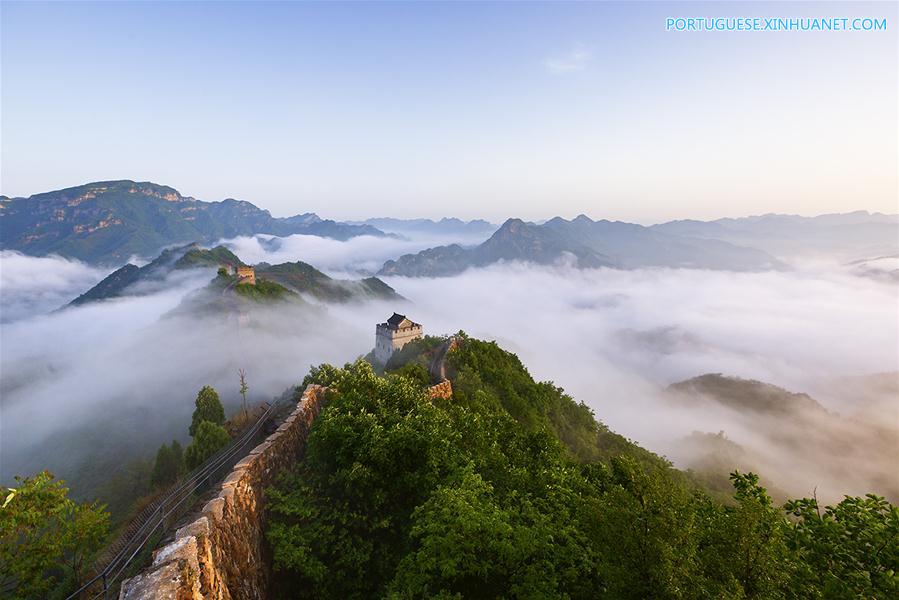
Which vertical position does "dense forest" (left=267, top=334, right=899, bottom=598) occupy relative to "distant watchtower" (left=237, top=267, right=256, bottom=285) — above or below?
below

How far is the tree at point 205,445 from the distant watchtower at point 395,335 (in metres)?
47.9

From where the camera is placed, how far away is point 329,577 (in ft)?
45.3

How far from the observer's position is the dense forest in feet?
31.4

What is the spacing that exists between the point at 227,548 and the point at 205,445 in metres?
25.8

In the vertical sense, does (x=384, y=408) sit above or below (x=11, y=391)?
above

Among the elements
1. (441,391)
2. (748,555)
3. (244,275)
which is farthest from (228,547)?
(244,275)

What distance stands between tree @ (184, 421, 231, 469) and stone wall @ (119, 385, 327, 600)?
19092 millimetres

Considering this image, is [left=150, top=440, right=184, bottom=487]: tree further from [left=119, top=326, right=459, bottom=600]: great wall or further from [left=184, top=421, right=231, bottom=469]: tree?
[left=119, top=326, right=459, bottom=600]: great wall

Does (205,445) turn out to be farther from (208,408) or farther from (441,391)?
(208,408)

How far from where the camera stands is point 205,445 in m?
34.0

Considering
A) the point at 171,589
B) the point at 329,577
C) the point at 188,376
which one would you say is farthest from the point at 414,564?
the point at 188,376

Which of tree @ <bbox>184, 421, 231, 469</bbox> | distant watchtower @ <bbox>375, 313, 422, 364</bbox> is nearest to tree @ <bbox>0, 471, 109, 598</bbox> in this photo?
tree @ <bbox>184, 421, 231, 469</bbox>

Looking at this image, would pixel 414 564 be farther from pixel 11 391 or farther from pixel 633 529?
pixel 11 391

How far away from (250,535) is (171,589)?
197 inches
